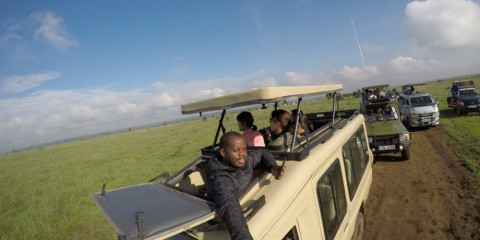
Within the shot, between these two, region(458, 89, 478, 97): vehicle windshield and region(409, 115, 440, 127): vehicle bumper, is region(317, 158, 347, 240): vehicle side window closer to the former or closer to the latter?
region(409, 115, 440, 127): vehicle bumper

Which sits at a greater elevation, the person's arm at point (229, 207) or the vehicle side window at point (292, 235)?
the person's arm at point (229, 207)

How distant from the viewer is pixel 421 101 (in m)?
13.6

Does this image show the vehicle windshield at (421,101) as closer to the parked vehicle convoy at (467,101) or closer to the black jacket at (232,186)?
the parked vehicle convoy at (467,101)

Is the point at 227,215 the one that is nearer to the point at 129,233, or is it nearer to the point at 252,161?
the point at 129,233

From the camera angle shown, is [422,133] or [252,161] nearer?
[252,161]

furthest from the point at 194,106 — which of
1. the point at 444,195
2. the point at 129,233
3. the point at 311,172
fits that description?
the point at 444,195

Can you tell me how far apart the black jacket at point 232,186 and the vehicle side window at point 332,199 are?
0.70 metres

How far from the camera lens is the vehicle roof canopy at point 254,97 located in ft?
7.64

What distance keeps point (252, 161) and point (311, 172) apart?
2.13 feet

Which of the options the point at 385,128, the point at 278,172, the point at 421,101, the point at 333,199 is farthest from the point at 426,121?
the point at 278,172

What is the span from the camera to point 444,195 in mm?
5750

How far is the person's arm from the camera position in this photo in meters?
1.69

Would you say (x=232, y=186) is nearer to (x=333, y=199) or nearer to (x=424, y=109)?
(x=333, y=199)

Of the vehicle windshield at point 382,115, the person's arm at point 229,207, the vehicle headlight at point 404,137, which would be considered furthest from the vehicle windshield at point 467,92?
the person's arm at point 229,207
